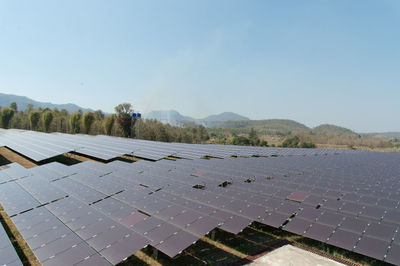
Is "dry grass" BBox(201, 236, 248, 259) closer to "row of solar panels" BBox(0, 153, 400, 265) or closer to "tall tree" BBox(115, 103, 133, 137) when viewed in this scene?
"row of solar panels" BBox(0, 153, 400, 265)

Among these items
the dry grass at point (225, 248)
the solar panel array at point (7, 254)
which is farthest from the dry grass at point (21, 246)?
the dry grass at point (225, 248)

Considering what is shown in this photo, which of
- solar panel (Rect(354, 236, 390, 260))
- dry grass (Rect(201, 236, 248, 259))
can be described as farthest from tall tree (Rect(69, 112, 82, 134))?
solar panel (Rect(354, 236, 390, 260))

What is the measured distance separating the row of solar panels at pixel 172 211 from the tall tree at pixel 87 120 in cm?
6333

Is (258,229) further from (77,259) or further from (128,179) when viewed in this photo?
(128,179)

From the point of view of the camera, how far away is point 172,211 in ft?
29.7

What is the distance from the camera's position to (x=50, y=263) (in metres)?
5.58

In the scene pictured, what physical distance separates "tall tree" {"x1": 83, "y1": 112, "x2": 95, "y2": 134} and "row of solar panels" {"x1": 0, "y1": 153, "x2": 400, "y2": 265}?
208 feet

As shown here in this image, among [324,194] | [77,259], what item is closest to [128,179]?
[77,259]

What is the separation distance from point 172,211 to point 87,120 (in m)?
76.5

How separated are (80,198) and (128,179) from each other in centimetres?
386

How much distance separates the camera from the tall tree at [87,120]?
241ft

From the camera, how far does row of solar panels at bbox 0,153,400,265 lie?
659 cm

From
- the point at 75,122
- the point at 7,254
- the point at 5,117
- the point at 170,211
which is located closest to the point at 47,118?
the point at 75,122

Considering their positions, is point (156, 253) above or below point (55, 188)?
below
